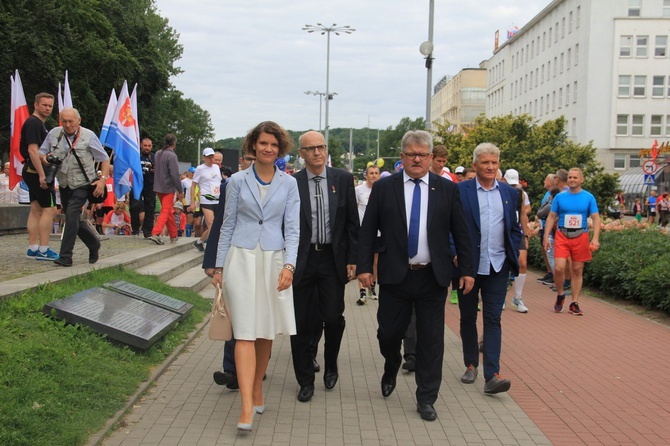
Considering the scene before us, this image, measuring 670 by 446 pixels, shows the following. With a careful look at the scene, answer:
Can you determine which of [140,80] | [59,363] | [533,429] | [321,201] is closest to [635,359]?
[533,429]

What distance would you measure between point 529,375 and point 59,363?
13.1 ft

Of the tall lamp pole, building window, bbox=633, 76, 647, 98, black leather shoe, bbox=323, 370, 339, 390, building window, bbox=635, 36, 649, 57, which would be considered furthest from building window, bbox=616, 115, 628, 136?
black leather shoe, bbox=323, 370, 339, 390

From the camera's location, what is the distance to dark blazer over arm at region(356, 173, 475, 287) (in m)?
5.64

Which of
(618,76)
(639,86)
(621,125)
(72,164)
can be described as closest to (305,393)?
(72,164)

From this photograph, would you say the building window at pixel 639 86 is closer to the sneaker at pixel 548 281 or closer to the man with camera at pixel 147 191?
the sneaker at pixel 548 281

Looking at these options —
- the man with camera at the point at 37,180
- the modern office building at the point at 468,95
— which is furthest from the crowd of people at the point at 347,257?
the modern office building at the point at 468,95

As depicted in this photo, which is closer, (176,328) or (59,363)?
(59,363)

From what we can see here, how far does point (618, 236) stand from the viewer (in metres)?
14.6

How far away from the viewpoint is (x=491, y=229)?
6484mm

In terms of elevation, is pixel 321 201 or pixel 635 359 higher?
pixel 321 201

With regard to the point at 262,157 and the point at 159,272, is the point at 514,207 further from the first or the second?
the point at 159,272

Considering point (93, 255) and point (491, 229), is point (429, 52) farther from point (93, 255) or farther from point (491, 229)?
point (491, 229)

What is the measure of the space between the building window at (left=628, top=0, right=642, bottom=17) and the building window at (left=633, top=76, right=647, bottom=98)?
5204 millimetres

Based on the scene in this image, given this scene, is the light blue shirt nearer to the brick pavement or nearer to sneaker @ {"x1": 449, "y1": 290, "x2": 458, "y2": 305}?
the brick pavement
